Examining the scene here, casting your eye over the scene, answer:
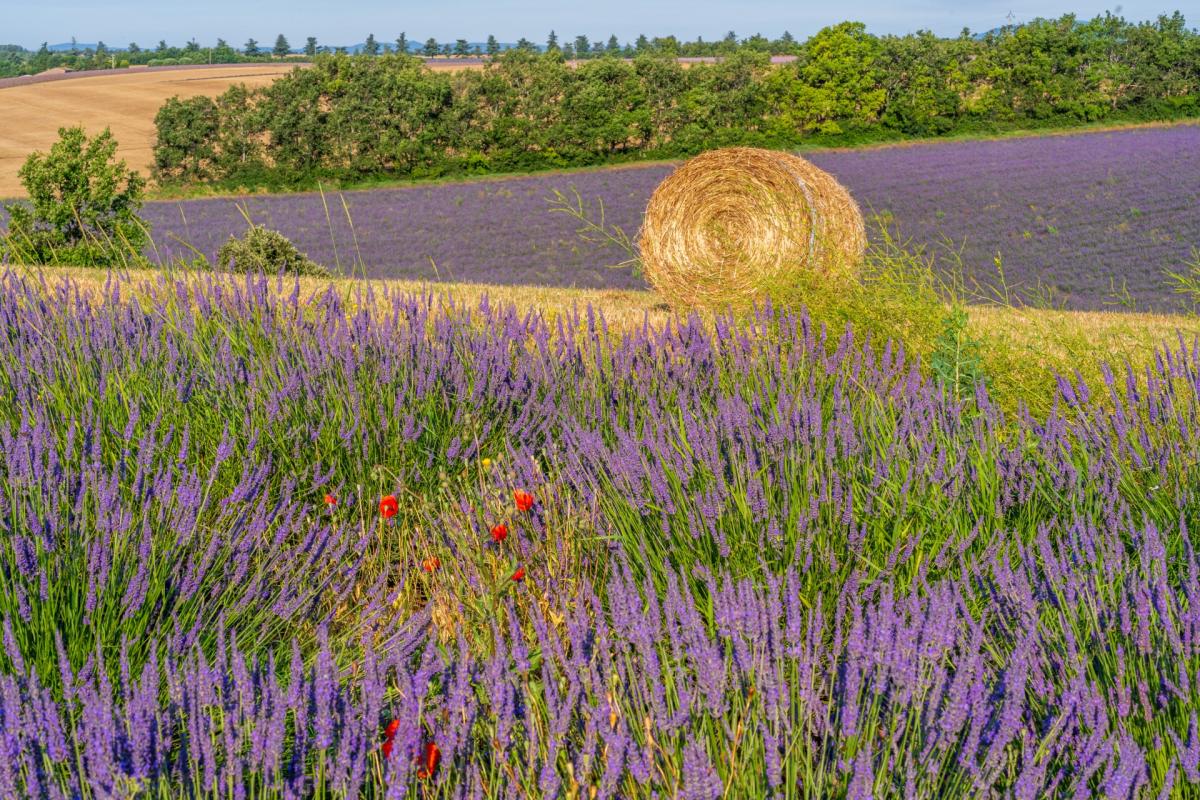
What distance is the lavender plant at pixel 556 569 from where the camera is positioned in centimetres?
146

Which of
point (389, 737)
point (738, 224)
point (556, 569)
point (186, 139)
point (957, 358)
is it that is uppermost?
point (186, 139)

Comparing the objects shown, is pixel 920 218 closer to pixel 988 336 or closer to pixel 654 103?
pixel 654 103

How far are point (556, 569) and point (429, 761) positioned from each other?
3.91 feet

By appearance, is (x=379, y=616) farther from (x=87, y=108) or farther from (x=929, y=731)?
(x=87, y=108)

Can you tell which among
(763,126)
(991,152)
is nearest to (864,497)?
(991,152)

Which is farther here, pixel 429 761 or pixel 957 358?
pixel 957 358

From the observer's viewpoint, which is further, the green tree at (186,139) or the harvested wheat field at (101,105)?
the harvested wheat field at (101,105)

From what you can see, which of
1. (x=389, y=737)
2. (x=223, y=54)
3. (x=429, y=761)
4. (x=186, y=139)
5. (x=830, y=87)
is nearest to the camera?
(x=429, y=761)

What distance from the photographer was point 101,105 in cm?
3953

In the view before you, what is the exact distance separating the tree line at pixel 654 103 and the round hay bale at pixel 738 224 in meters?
18.4

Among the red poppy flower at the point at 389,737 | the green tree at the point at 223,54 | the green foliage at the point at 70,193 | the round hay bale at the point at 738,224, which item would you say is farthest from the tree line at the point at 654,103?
the green tree at the point at 223,54

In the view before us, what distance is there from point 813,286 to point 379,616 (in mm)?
4065

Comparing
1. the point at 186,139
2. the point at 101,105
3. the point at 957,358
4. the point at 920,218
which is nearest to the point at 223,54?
the point at 101,105

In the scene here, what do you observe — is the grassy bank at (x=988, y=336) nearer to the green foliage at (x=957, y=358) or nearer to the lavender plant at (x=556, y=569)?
the green foliage at (x=957, y=358)
